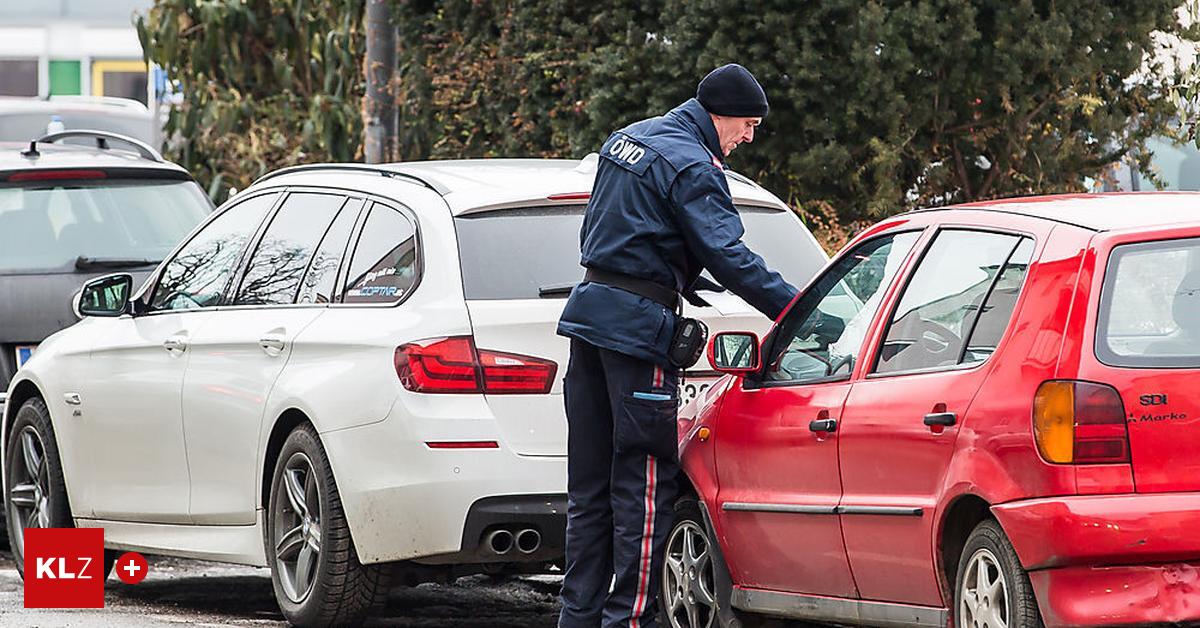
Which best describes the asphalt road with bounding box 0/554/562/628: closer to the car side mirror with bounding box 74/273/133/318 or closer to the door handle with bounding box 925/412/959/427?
the car side mirror with bounding box 74/273/133/318

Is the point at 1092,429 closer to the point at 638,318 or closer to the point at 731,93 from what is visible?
the point at 638,318

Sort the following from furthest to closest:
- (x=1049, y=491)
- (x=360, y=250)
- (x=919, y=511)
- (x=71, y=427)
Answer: (x=71, y=427) < (x=360, y=250) < (x=919, y=511) < (x=1049, y=491)

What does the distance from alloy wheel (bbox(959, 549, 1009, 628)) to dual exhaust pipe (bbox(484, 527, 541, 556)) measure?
182 cm

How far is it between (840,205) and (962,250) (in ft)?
18.9

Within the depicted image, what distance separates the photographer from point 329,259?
24.7 feet

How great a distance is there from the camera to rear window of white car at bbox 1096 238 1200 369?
16.5 ft

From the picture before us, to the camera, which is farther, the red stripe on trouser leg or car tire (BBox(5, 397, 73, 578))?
car tire (BBox(5, 397, 73, 578))

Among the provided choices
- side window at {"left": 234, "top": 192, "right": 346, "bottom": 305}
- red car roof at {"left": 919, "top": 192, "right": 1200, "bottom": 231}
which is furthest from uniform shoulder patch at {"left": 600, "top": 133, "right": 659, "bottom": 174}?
side window at {"left": 234, "top": 192, "right": 346, "bottom": 305}

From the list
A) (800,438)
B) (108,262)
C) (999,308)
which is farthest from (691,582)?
(108,262)

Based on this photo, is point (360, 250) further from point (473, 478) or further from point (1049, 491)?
point (1049, 491)

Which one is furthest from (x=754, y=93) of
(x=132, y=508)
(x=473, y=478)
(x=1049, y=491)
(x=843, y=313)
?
(x=132, y=508)

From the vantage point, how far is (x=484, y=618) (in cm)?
807

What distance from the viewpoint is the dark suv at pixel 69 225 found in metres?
9.91

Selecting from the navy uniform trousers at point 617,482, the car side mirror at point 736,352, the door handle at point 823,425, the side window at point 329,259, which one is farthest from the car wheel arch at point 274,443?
the door handle at point 823,425
